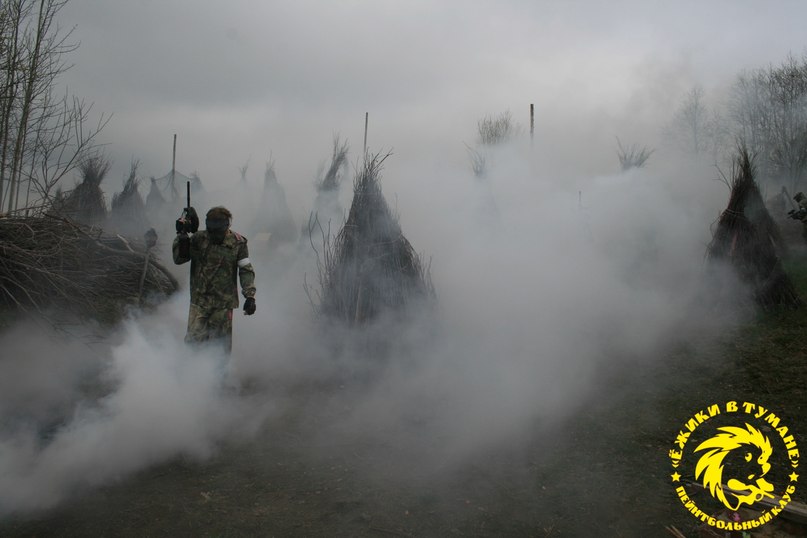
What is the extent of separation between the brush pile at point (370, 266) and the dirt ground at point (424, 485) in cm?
140

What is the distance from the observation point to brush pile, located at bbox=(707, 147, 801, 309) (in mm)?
6172

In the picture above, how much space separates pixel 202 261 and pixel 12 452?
2.01 meters

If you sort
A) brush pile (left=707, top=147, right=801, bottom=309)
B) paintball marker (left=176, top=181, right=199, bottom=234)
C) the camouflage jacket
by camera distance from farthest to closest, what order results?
1. brush pile (left=707, top=147, right=801, bottom=309)
2. the camouflage jacket
3. paintball marker (left=176, top=181, right=199, bottom=234)

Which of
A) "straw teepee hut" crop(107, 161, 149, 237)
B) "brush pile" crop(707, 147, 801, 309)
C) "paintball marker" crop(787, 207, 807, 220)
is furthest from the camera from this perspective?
"straw teepee hut" crop(107, 161, 149, 237)

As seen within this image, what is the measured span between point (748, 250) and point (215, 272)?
6.49 metres

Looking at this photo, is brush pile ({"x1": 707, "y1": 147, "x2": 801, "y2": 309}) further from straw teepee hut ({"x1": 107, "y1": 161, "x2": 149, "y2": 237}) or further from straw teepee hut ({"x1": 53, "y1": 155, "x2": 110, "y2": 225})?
straw teepee hut ({"x1": 107, "y1": 161, "x2": 149, "y2": 237})

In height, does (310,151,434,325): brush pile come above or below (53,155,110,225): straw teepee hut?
below

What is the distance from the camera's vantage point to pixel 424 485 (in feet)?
10.7

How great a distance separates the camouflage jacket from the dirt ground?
1211 millimetres

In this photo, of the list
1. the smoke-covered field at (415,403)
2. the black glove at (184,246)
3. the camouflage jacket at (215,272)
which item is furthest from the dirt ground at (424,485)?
the black glove at (184,246)

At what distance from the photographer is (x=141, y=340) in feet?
13.3

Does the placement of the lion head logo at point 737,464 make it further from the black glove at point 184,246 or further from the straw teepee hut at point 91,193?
the straw teepee hut at point 91,193

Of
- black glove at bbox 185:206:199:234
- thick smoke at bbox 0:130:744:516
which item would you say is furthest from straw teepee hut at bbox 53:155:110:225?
black glove at bbox 185:206:199:234

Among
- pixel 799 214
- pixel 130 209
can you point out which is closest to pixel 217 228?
pixel 799 214
